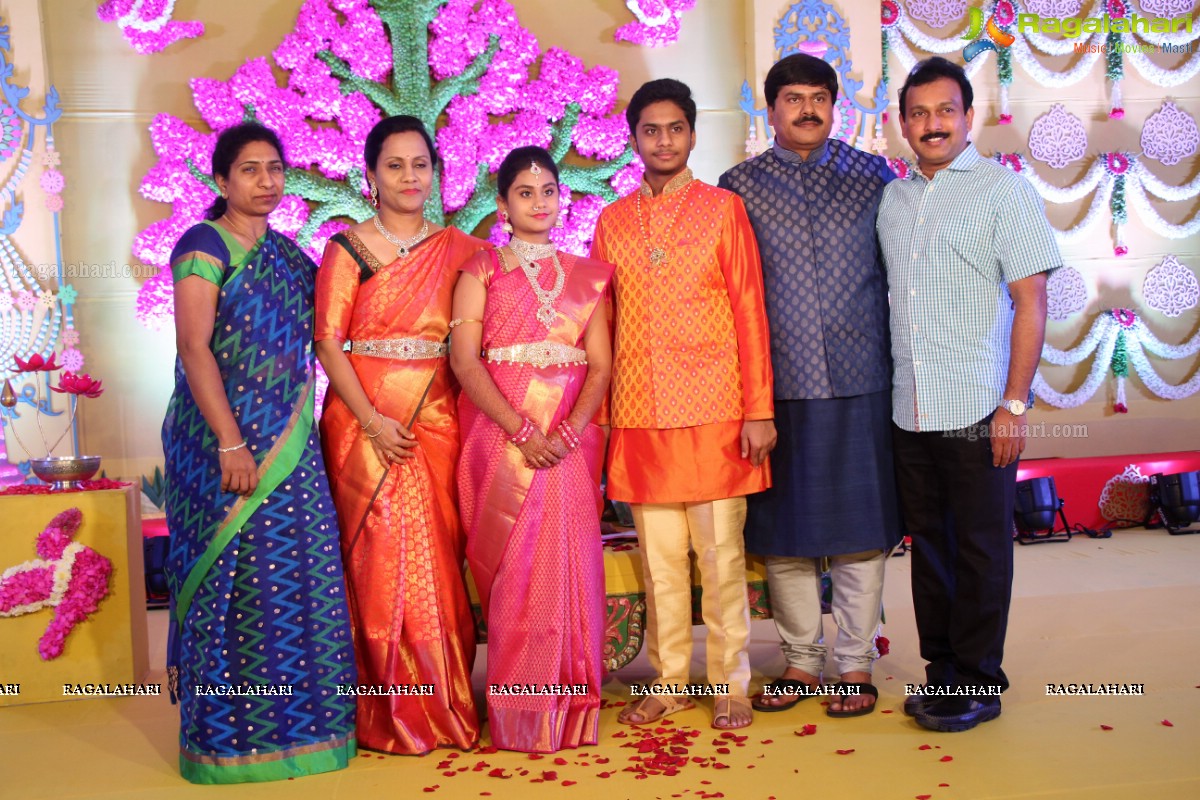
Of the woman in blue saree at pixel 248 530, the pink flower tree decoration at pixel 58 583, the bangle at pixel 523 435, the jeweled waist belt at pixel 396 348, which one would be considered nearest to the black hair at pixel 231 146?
the woman in blue saree at pixel 248 530

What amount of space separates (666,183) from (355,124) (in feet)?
8.62

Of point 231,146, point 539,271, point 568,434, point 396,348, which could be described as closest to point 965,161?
point 539,271

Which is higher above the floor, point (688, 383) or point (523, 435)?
point (688, 383)

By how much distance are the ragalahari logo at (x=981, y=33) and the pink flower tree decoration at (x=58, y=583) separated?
5.47 m

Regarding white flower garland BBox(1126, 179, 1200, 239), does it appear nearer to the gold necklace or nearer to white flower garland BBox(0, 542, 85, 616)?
the gold necklace

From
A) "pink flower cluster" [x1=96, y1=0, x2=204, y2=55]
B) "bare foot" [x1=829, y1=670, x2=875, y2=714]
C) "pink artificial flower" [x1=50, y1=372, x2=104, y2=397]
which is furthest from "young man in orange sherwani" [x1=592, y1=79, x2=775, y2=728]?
"pink flower cluster" [x1=96, y1=0, x2=204, y2=55]

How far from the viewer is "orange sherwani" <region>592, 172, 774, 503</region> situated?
2.92 m

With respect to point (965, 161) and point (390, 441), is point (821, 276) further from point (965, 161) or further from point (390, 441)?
point (390, 441)

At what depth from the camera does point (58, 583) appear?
3527mm

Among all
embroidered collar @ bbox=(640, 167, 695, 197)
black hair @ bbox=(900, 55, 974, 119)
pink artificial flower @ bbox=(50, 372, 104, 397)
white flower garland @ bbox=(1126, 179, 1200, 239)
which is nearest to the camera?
black hair @ bbox=(900, 55, 974, 119)

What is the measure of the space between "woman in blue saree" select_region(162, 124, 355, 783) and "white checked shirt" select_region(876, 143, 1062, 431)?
1677 mm

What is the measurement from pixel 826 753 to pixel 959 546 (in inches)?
27.4

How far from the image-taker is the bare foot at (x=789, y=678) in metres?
3.04

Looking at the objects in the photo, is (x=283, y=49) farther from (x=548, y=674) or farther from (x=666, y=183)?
(x=548, y=674)
